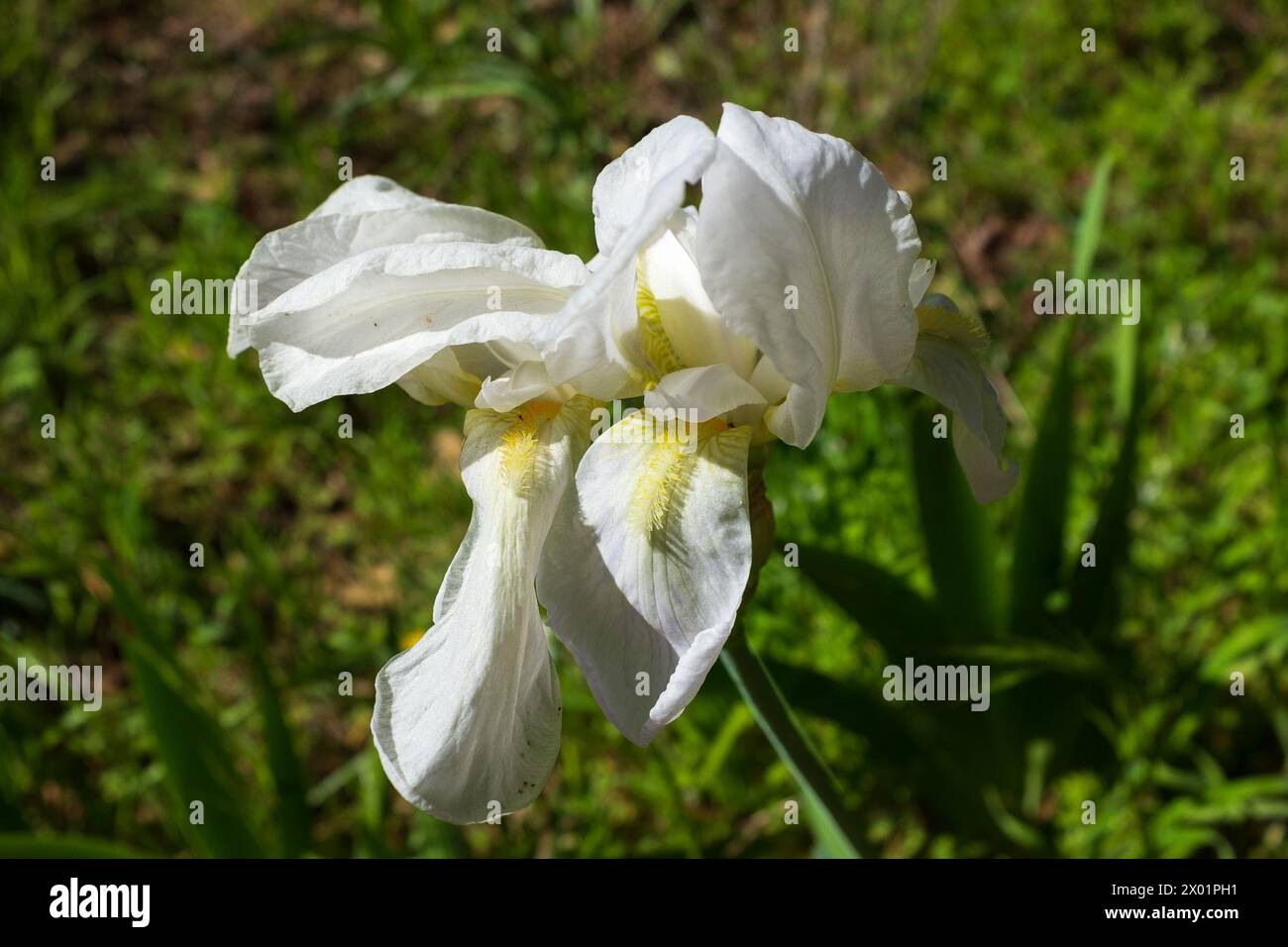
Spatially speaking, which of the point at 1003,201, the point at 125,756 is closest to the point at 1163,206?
the point at 1003,201

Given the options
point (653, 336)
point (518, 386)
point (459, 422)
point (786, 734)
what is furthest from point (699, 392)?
point (459, 422)

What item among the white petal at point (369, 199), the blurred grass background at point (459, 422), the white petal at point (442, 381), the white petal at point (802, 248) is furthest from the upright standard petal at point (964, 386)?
the white petal at point (369, 199)

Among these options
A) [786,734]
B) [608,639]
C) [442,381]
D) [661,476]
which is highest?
[442,381]

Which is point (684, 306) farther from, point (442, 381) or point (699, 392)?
point (442, 381)

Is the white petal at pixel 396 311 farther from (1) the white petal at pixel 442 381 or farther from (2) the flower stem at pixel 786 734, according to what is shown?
(2) the flower stem at pixel 786 734

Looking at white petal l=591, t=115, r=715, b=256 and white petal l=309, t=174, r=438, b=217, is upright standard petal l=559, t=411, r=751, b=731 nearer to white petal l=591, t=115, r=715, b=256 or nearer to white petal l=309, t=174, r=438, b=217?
white petal l=591, t=115, r=715, b=256
